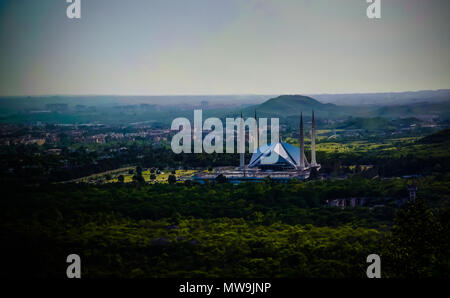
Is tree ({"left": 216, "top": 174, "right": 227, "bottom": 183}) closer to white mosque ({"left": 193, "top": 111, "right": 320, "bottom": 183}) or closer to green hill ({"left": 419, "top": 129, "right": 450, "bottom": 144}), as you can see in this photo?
white mosque ({"left": 193, "top": 111, "right": 320, "bottom": 183})

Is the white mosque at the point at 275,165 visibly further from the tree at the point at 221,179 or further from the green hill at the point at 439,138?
the green hill at the point at 439,138

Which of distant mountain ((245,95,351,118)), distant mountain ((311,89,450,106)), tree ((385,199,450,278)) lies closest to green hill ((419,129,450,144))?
distant mountain ((311,89,450,106))

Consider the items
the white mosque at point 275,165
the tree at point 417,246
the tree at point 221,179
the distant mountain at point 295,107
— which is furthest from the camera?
the distant mountain at point 295,107

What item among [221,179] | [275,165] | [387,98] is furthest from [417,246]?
[387,98]

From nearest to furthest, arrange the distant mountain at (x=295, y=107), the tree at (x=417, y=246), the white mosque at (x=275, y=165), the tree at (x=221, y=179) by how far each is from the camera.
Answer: the tree at (x=417, y=246) → the tree at (x=221, y=179) → the white mosque at (x=275, y=165) → the distant mountain at (x=295, y=107)

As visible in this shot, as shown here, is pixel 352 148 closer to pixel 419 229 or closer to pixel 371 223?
pixel 371 223

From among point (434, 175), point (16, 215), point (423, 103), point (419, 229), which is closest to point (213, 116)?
point (423, 103)

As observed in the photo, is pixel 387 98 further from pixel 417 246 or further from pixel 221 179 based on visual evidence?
pixel 417 246

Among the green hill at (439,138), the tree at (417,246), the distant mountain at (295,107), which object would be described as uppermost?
the distant mountain at (295,107)

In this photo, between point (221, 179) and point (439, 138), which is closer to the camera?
point (221, 179)

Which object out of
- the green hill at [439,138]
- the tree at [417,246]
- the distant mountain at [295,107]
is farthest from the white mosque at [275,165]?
the distant mountain at [295,107]

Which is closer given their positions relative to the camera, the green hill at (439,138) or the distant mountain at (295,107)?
the green hill at (439,138)

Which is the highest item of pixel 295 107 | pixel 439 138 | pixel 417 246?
pixel 295 107
